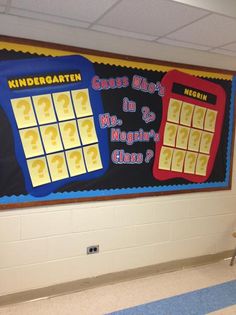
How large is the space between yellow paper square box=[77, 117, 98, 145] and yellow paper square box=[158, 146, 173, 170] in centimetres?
76

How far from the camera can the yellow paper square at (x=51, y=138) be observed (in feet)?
8.20

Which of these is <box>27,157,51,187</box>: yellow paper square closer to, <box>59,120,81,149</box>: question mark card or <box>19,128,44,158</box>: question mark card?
<box>19,128,44,158</box>: question mark card

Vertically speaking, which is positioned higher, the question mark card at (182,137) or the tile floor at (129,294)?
the question mark card at (182,137)

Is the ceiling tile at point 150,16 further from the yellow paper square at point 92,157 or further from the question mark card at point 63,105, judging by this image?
the yellow paper square at point 92,157

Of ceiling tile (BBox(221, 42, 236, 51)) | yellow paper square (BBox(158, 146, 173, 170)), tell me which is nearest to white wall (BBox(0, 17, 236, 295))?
ceiling tile (BBox(221, 42, 236, 51))

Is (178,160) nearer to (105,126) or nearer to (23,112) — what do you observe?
(105,126)

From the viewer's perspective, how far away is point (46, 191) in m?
2.55

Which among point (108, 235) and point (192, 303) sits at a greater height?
point (108, 235)

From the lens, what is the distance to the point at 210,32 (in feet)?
8.30

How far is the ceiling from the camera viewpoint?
203 cm

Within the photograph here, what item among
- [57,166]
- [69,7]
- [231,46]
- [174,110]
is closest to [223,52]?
[231,46]

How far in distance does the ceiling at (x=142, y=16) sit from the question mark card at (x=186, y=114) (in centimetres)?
66

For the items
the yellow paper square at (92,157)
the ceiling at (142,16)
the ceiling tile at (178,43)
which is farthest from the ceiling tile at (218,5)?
the yellow paper square at (92,157)

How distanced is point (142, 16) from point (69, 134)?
112cm
